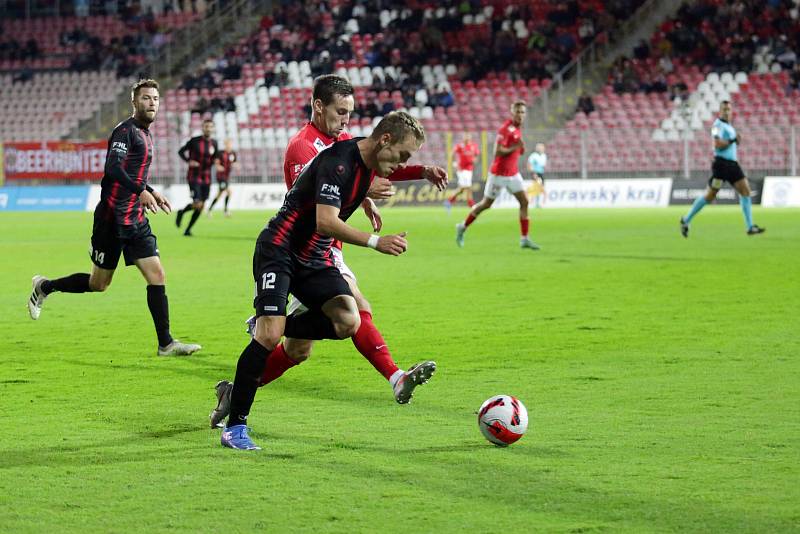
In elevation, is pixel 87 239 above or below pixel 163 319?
below

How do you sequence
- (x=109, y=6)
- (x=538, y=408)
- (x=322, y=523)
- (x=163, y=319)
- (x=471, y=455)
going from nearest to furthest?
(x=322, y=523) → (x=471, y=455) → (x=538, y=408) → (x=163, y=319) → (x=109, y=6)

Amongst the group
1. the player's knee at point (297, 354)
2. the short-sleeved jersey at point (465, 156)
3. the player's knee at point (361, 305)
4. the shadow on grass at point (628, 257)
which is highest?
the player's knee at point (361, 305)

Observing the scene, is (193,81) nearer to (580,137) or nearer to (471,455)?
(580,137)

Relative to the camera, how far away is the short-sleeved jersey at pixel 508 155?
20.8 metres

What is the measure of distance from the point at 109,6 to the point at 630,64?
78.4 feet

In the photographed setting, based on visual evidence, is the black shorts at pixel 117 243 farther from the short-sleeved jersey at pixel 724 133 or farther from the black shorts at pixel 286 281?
the short-sleeved jersey at pixel 724 133

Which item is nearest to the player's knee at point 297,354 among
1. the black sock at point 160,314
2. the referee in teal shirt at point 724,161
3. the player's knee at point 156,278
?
the black sock at point 160,314

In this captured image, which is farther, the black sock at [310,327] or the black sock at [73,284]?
the black sock at [73,284]

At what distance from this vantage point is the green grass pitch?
532 cm

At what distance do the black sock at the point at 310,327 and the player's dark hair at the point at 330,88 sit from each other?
1.59 meters

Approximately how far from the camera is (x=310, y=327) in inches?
279

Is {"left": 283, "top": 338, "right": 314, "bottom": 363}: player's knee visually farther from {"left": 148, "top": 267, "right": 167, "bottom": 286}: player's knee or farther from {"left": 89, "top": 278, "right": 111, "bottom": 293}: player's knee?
{"left": 89, "top": 278, "right": 111, "bottom": 293}: player's knee

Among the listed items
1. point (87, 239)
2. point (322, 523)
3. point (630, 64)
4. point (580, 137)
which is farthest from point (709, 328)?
point (630, 64)

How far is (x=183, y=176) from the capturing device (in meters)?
43.6
